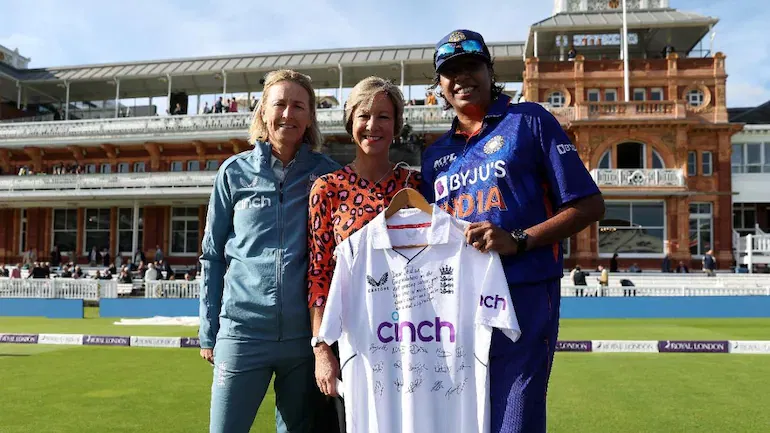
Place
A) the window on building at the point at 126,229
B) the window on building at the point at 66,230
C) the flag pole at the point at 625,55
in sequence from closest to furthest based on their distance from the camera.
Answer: the flag pole at the point at 625,55, the window on building at the point at 126,229, the window on building at the point at 66,230

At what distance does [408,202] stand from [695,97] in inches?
1229

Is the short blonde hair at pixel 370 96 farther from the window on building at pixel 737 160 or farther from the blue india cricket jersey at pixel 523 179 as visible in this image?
the window on building at pixel 737 160

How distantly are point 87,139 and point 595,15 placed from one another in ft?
96.4

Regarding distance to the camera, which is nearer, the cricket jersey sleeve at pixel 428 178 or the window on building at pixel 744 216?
the cricket jersey sleeve at pixel 428 178

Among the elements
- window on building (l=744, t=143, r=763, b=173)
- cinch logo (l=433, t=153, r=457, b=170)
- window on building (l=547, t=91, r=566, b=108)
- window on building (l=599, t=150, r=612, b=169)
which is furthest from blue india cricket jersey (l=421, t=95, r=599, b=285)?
window on building (l=744, t=143, r=763, b=173)

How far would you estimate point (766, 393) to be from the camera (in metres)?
5.93

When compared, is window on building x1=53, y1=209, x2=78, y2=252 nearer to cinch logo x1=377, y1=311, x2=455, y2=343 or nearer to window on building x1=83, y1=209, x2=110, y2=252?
window on building x1=83, y1=209, x2=110, y2=252

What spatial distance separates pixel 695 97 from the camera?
1123 inches

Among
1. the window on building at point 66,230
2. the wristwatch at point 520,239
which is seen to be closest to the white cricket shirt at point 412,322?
the wristwatch at point 520,239

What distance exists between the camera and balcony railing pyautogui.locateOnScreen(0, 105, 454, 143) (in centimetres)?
2759

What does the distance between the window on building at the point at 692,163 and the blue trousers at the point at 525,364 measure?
1166 inches

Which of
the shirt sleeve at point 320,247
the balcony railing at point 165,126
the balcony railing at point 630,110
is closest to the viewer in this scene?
the shirt sleeve at point 320,247

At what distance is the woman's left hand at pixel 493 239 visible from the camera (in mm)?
2154

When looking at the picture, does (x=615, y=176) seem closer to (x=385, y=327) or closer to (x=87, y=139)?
(x=385, y=327)
